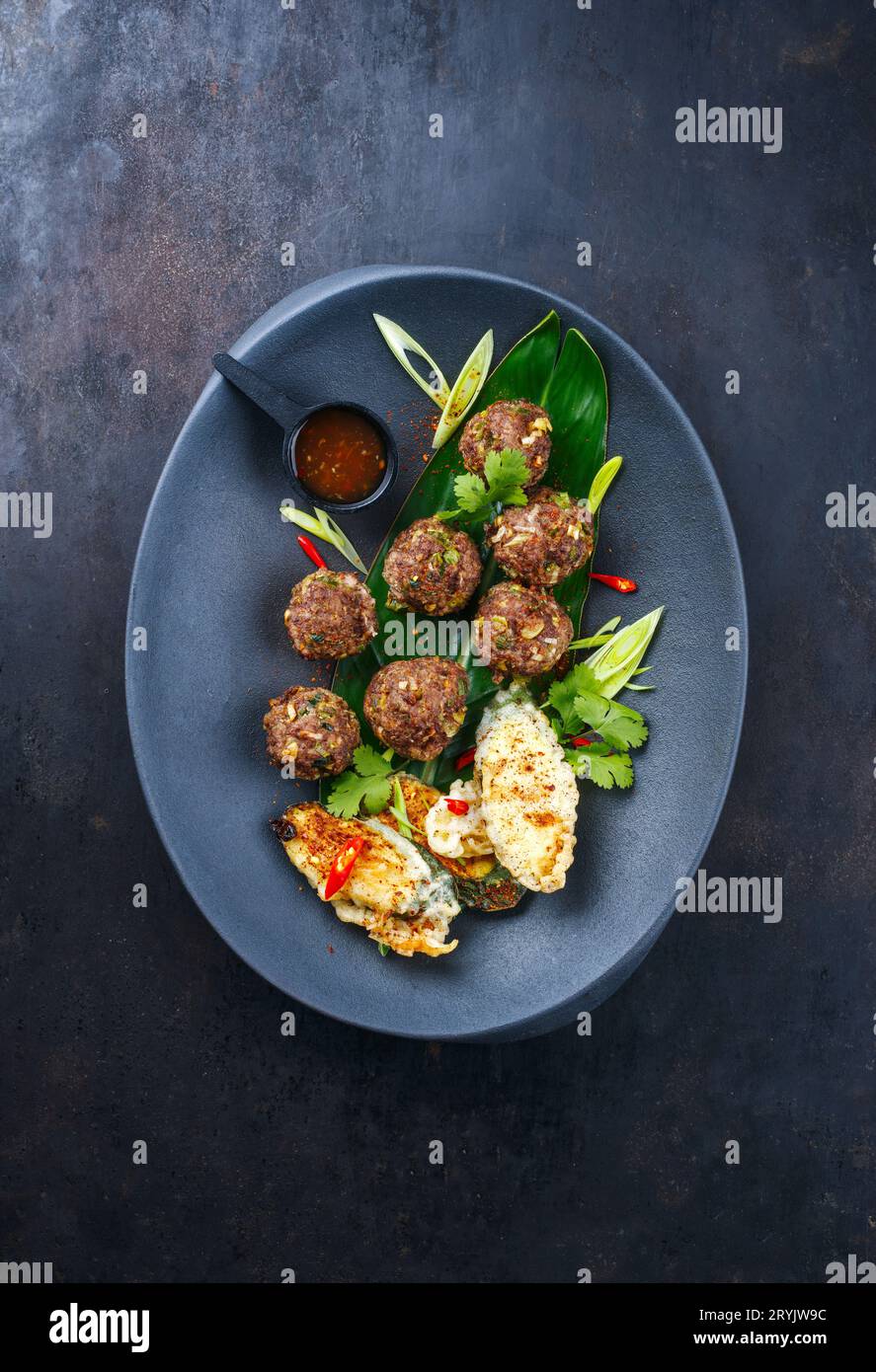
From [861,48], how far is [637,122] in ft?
3.15

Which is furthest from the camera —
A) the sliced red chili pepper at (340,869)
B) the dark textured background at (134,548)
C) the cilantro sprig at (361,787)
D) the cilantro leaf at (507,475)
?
the dark textured background at (134,548)

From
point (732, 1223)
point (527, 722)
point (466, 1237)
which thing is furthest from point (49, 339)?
point (732, 1223)

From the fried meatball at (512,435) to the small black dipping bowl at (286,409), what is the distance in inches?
11.8

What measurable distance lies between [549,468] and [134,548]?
5.53ft

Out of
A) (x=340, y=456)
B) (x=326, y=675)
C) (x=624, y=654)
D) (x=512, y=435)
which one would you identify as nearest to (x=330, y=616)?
(x=326, y=675)

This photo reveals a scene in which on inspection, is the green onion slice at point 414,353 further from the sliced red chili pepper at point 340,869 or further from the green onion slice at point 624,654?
the sliced red chili pepper at point 340,869

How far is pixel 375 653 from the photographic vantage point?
3.62 metres

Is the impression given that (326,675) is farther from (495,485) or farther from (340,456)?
(495,485)

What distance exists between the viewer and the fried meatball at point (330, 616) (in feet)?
11.0

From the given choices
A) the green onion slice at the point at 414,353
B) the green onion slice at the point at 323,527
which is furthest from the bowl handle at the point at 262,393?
the green onion slice at the point at 414,353

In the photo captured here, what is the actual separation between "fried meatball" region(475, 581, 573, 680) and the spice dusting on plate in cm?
63

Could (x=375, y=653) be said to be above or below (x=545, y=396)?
below

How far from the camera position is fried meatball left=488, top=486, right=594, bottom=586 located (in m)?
3.33
